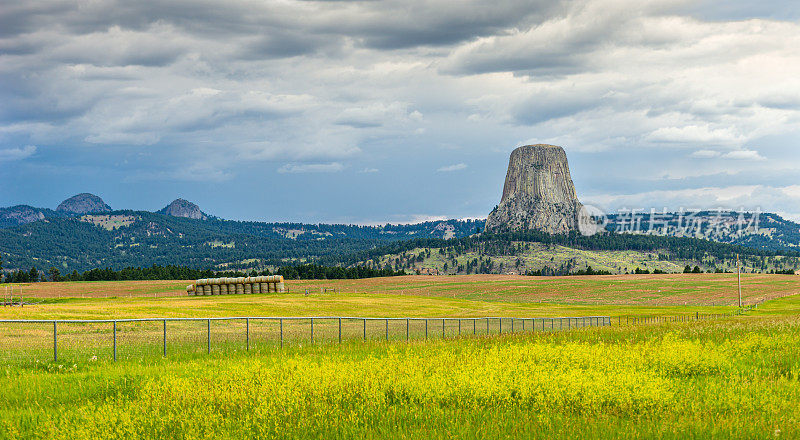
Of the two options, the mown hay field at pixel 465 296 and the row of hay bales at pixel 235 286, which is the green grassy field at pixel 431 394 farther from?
the row of hay bales at pixel 235 286

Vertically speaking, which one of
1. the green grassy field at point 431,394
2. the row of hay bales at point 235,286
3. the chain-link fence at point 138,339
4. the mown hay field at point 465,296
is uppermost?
the green grassy field at point 431,394

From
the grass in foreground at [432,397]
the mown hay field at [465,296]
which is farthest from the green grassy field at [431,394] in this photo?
the mown hay field at [465,296]

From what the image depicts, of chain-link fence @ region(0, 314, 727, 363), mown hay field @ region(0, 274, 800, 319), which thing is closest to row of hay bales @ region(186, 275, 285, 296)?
mown hay field @ region(0, 274, 800, 319)

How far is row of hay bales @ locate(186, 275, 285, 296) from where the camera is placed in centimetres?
12088

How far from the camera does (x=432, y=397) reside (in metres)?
16.6

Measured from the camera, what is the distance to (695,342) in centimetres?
2627

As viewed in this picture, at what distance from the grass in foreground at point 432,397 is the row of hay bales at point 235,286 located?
99.1 metres

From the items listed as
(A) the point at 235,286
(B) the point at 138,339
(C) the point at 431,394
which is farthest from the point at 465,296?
(C) the point at 431,394

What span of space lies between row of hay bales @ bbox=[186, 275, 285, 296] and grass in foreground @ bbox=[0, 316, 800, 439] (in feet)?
325

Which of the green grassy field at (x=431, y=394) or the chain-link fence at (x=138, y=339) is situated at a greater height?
the green grassy field at (x=431, y=394)

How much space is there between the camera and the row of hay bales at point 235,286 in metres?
121

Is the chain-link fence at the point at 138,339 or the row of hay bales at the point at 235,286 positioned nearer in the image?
the chain-link fence at the point at 138,339

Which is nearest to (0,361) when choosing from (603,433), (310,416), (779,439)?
(310,416)

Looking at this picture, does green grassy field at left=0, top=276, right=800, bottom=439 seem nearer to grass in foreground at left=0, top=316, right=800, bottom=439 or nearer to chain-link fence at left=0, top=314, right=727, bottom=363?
grass in foreground at left=0, top=316, right=800, bottom=439
